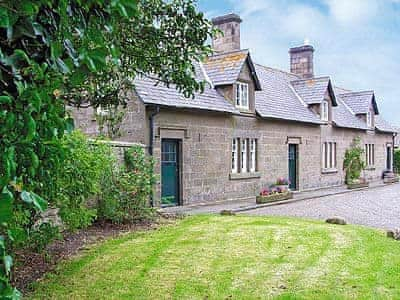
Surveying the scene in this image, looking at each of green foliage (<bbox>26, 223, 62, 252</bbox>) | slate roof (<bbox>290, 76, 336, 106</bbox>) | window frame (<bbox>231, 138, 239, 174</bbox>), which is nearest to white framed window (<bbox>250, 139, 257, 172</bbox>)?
window frame (<bbox>231, 138, 239, 174</bbox>)

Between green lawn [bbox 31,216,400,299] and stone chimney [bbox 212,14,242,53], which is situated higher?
stone chimney [bbox 212,14,242,53]

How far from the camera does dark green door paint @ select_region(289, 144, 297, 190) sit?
2470 centimetres

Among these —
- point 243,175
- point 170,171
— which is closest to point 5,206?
point 170,171

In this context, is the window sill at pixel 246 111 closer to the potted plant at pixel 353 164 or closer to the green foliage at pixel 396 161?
the potted plant at pixel 353 164

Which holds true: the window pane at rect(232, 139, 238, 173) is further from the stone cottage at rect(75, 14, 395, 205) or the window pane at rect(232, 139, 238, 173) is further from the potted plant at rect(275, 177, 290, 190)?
the potted plant at rect(275, 177, 290, 190)

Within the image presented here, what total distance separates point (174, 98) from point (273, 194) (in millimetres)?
5973

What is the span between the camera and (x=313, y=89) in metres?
27.6

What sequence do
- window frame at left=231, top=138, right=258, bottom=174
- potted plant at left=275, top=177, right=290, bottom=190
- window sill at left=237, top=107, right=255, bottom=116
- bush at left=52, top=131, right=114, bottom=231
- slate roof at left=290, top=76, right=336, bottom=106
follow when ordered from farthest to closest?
slate roof at left=290, top=76, right=336, bottom=106 < potted plant at left=275, top=177, right=290, bottom=190 < window frame at left=231, top=138, right=258, bottom=174 < window sill at left=237, top=107, right=255, bottom=116 < bush at left=52, top=131, right=114, bottom=231

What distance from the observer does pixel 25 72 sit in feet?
6.73

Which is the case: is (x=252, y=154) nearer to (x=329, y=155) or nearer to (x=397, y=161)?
(x=329, y=155)

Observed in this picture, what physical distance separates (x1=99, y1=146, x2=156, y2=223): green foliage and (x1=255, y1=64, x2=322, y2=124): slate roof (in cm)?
952

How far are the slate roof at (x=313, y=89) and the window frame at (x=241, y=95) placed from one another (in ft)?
23.8

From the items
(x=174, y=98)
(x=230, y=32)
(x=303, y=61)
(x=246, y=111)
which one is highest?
(x=303, y=61)

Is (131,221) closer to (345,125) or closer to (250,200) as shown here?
(250,200)
